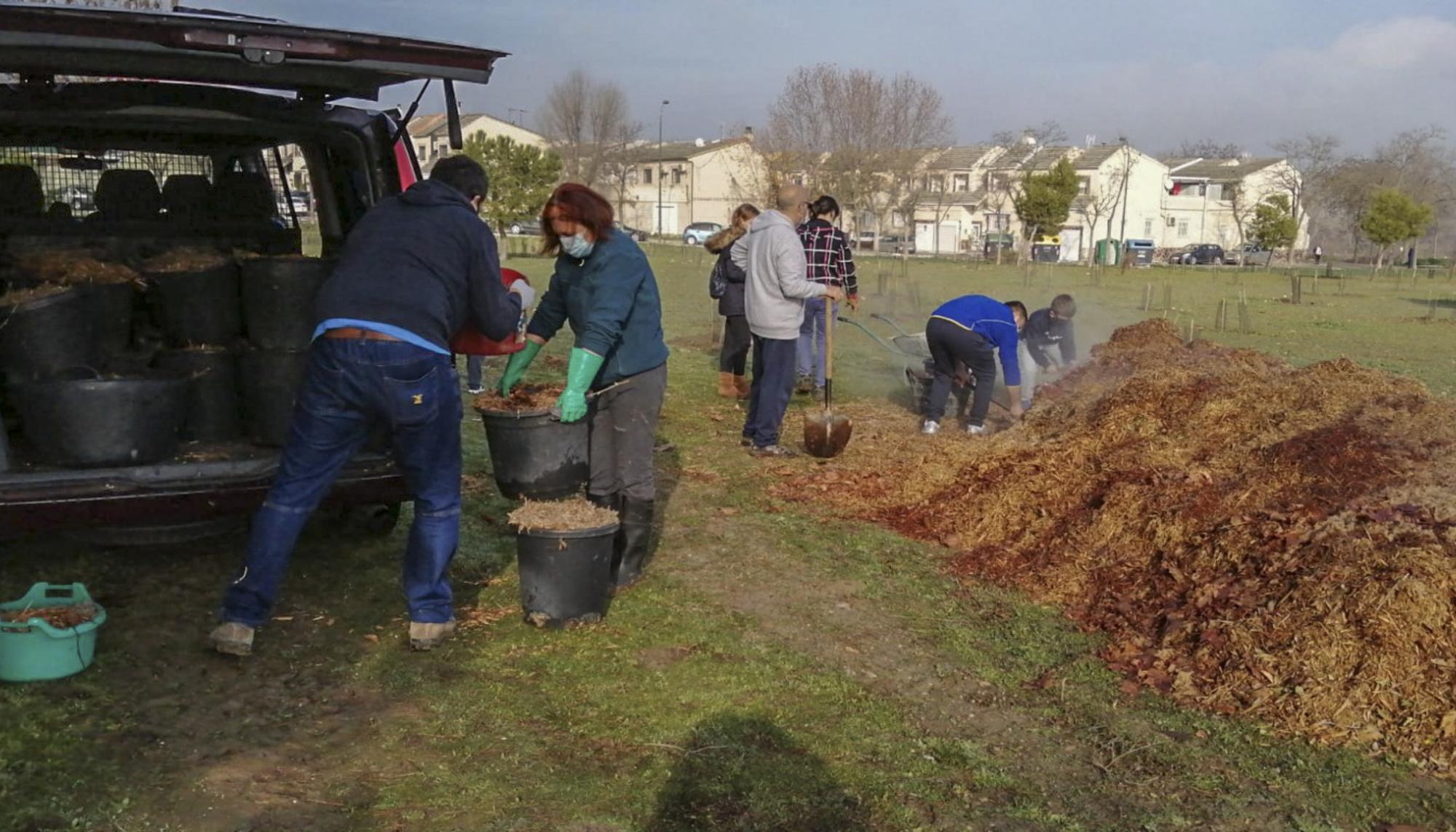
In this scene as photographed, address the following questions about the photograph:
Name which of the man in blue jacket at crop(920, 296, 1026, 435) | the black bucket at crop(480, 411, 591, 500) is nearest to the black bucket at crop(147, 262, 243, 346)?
the black bucket at crop(480, 411, 591, 500)

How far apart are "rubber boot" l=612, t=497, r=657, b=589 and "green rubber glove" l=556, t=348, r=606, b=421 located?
656 mm

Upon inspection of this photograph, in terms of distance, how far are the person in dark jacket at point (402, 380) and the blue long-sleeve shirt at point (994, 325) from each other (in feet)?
16.1

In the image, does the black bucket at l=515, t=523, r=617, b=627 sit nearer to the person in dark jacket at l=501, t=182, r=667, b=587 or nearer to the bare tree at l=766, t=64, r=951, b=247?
the person in dark jacket at l=501, t=182, r=667, b=587

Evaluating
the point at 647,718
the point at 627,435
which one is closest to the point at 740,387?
the point at 627,435

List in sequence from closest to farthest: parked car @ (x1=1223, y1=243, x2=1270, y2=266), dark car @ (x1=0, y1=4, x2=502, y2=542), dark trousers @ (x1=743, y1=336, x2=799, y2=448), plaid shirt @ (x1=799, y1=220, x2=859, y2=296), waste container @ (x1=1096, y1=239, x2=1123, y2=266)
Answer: dark car @ (x1=0, y1=4, x2=502, y2=542) < dark trousers @ (x1=743, y1=336, x2=799, y2=448) < plaid shirt @ (x1=799, y1=220, x2=859, y2=296) < waste container @ (x1=1096, y1=239, x2=1123, y2=266) < parked car @ (x1=1223, y1=243, x2=1270, y2=266)

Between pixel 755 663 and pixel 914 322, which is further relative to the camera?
pixel 914 322

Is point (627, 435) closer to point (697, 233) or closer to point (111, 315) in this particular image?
point (111, 315)

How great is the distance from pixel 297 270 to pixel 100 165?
1.50 metres

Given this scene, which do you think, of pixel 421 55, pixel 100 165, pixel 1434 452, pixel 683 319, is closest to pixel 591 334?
pixel 421 55

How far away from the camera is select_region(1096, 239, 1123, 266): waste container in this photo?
185 feet

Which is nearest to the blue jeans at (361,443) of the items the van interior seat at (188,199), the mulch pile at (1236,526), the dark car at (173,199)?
the dark car at (173,199)

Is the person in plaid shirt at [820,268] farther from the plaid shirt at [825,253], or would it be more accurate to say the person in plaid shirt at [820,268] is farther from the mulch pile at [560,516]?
the mulch pile at [560,516]

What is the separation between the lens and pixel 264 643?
4680mm

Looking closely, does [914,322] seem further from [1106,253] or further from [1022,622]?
[1106,253]
